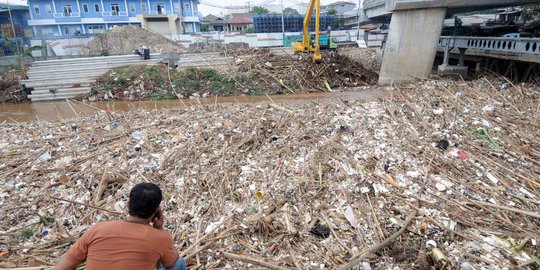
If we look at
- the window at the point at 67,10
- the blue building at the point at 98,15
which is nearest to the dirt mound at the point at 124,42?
the blue building at the point at 98,15

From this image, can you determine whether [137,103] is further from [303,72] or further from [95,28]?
[95,28]

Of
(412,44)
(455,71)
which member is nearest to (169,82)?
(412,44)

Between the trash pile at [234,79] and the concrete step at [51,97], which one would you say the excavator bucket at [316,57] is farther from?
the concrete step at [51,97]

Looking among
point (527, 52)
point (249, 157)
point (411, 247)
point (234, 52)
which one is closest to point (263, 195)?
point (249, 157)

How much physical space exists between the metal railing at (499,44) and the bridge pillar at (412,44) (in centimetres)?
98

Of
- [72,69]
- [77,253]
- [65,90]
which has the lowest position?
[77,253]

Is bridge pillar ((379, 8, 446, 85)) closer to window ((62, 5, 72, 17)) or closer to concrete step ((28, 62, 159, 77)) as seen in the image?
concrete step ((28, 62, 159, 77))

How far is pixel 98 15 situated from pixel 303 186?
40.3 metres

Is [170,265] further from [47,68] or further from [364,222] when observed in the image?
[47,68]

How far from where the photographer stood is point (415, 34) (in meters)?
13.1

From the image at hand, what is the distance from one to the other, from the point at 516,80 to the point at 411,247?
10.9m

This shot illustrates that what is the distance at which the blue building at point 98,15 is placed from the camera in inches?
1361

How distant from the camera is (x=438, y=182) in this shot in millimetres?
4230

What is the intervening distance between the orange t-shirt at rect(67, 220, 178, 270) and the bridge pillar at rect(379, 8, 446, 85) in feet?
44.4
